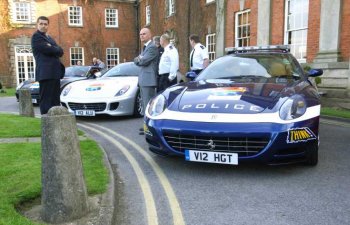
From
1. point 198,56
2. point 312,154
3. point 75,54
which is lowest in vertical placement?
point 312,154

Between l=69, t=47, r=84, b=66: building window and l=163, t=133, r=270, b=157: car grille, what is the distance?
28.0 meters

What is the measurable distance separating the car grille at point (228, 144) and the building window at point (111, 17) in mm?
29230

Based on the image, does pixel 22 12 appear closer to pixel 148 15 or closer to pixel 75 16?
pixel 75 16

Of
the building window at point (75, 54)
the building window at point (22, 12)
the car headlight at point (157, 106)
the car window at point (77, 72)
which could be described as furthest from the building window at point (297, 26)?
the building window at point (22, 12)

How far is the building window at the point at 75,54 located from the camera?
30250 mm

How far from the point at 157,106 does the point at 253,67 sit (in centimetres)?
187

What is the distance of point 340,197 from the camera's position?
3.47m

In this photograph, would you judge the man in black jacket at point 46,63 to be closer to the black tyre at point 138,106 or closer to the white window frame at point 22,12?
the black tyre at point 138,106

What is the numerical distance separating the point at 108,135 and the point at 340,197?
434 cm

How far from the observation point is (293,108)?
4.03 metres

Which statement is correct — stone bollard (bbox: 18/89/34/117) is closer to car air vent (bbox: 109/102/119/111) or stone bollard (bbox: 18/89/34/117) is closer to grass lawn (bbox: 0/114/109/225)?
car air vent (bbox: 109/102/119/111)

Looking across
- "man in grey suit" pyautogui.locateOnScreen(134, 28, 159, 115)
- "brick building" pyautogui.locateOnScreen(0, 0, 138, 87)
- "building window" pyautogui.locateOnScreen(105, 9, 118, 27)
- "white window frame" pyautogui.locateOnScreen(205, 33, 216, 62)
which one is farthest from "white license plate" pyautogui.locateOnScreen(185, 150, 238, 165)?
"building window" pyautogui.locateOnScreen(105, 9, 118, 27)

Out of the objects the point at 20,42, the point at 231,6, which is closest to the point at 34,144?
the point at 231,6

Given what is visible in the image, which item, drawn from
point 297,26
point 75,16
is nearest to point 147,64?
point 297,26
